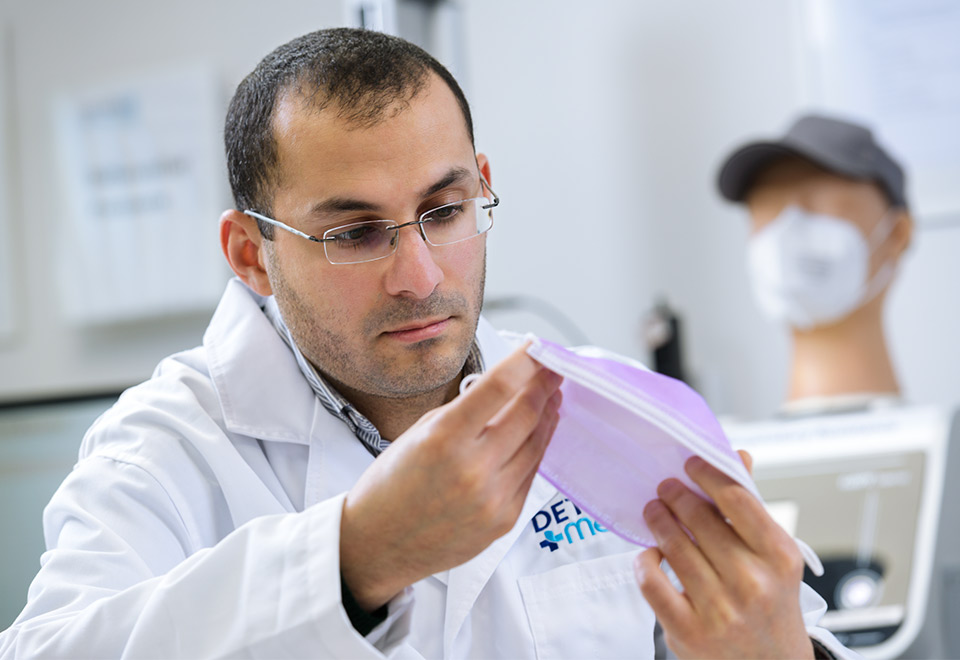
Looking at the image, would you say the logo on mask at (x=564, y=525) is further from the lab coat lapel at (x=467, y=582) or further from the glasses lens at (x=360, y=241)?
the glasses lens at (x=360, y=241)

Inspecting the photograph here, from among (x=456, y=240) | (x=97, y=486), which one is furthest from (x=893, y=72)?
(x=97, y=486)

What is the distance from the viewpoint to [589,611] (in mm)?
1050

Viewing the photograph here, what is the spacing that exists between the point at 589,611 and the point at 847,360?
3.12ft

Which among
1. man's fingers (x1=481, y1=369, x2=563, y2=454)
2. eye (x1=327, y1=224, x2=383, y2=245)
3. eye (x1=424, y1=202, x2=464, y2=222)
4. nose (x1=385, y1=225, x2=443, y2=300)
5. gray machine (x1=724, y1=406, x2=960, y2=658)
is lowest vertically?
gray machine (x1=724, y1=406, x2=960, y2=658)

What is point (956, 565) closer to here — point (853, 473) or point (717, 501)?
point (853, 473)

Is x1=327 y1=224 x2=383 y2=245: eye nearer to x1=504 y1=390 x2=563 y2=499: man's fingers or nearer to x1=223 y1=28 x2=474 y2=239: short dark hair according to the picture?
x1=223 y1=28 x2=474 y2=239: short dark hair

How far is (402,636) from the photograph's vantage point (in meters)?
0.71

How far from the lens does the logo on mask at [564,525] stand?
3.56ft

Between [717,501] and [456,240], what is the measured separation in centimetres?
44

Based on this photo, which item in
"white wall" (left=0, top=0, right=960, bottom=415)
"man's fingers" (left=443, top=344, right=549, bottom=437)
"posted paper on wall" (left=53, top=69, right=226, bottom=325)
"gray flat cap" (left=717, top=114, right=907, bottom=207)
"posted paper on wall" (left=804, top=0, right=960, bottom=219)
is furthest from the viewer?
"posted paper on wall" (left=53, top=69, right=226, bottom=325)

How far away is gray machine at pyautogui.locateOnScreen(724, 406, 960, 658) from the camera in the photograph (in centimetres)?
132

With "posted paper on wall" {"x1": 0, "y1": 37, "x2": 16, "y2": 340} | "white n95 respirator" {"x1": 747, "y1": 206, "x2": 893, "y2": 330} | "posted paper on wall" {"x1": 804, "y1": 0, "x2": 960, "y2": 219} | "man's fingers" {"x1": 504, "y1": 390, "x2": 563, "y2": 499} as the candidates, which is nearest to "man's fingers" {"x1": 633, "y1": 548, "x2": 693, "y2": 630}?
"man's fingers" {"x1": 504, "y1": 390, "x2": 563, "y2": 499}

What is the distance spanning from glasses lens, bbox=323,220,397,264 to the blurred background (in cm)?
68

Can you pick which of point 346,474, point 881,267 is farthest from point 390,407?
point 881,267
